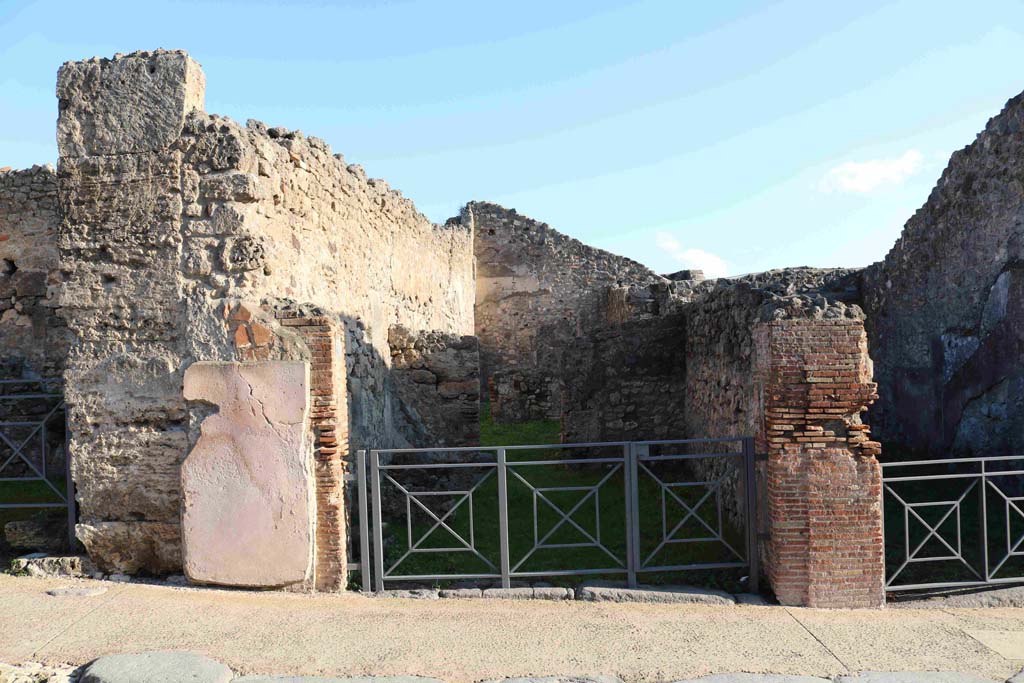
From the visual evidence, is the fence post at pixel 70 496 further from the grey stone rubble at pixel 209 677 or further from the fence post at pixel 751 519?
the fence post at pixel 751 519

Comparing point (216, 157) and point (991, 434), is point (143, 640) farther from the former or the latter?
point (991, 434)

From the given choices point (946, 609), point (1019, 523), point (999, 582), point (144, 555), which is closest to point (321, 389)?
point (144, 555)

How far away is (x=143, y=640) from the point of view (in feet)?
15.1

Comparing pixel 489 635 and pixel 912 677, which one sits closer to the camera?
pixel 912 677

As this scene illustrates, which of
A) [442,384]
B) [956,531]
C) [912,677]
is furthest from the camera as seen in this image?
[442,384]

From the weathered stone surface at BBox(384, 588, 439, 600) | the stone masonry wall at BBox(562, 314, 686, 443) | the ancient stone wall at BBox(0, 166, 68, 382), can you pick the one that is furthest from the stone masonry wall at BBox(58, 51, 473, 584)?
the stone masonry wall at BBox(562, 314, 686, 443)

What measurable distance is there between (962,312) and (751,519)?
5030 mm

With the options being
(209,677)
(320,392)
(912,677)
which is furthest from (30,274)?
Result: (912,677)

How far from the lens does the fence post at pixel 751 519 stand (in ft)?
18.7

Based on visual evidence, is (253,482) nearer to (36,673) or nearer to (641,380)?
(36,673)

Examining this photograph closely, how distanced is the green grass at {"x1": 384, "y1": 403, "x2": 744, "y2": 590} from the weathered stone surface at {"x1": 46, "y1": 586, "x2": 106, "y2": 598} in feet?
6.78

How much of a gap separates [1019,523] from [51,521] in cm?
843

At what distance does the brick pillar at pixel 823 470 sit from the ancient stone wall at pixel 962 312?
11.6ft

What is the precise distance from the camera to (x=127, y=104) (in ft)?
19.0
